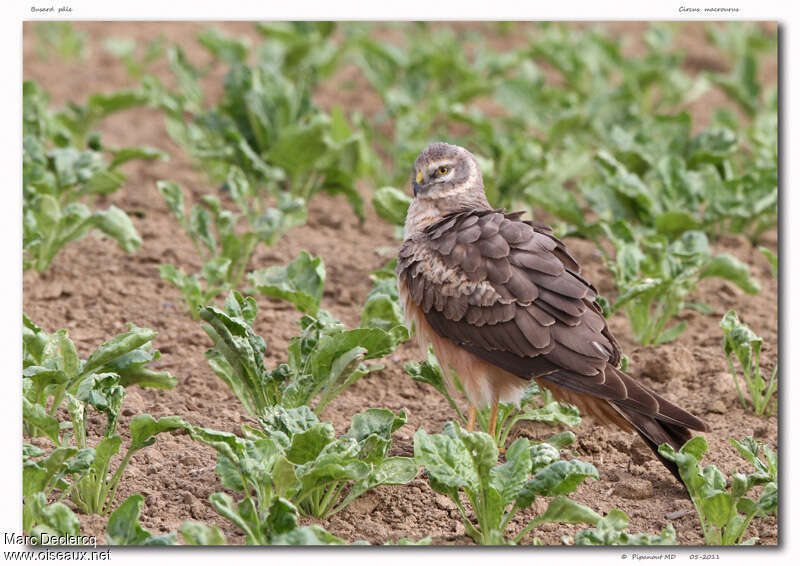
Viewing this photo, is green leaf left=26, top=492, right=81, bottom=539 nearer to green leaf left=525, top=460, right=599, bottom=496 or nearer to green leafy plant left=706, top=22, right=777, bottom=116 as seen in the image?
green leaf left=525, top=460, right=599, bottom=496

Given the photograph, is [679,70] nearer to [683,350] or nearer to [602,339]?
[683,350]

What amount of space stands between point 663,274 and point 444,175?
148cm

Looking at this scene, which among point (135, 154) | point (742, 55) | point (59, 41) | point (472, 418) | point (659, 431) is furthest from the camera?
point (59, 41)

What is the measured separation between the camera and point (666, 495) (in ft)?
17.8

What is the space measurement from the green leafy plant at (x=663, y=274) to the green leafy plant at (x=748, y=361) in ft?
2.05

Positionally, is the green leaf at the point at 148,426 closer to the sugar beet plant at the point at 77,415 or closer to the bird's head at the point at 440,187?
the sugar beet plant at the point at 77,415

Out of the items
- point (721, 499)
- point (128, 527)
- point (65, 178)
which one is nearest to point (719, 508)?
point (721, 499)

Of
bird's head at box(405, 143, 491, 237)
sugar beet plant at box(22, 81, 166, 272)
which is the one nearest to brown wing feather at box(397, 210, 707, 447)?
bird's head at box(405, 143, 491, 237)

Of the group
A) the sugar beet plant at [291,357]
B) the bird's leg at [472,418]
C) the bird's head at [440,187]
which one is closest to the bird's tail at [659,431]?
the bird's leg at [472,418]

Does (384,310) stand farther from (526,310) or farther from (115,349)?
(115,349)

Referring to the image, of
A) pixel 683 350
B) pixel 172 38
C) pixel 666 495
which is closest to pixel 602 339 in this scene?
pixel 666 495

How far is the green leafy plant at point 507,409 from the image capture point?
5797 mm

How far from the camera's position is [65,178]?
7.45 m

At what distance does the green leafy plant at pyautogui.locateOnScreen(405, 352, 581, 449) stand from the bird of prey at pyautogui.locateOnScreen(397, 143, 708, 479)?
0.08m
